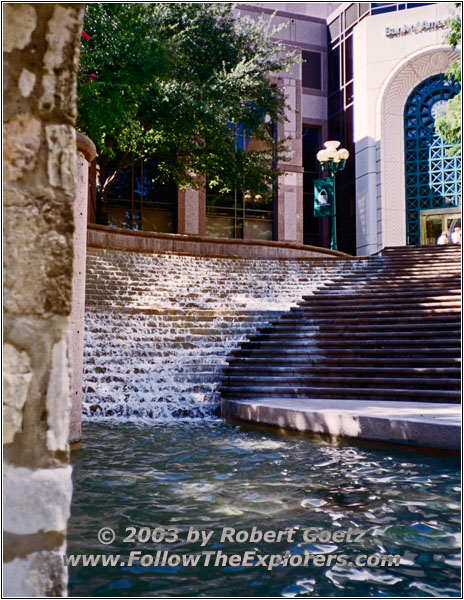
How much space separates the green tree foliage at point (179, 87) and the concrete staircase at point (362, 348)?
628cm

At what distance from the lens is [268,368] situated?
10.3 metres

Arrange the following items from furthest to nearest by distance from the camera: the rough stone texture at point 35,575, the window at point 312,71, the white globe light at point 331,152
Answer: the window at point 312,71 < the white globe light at point 331,152 < the rough stone texture at point 35,575

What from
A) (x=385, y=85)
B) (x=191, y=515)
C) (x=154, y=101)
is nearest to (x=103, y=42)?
(x=154, y=101)

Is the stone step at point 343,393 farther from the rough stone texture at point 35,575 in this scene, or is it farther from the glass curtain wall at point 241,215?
the glass curtain wall at point 241,215

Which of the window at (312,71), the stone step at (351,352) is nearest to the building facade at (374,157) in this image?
the window at (312,71)

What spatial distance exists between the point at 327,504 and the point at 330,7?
32.7 metres

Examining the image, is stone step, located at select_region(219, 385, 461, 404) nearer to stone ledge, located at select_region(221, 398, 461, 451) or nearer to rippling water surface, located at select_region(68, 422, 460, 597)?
stone ledge, located at select_region(221, 398, 461, 451)

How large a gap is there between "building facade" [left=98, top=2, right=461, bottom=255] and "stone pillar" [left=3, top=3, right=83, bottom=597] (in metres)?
24.0

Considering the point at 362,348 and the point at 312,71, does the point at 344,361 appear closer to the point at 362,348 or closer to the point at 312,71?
the point at 362,348

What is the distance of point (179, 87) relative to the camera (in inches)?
719

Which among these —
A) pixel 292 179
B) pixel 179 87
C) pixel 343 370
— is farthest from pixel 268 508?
pixel 292 179

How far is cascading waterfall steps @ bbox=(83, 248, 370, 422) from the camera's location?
9.20 metres

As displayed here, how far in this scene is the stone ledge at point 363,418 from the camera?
613 centimetres

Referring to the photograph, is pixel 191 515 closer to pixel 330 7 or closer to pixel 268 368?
pixel 268 368
